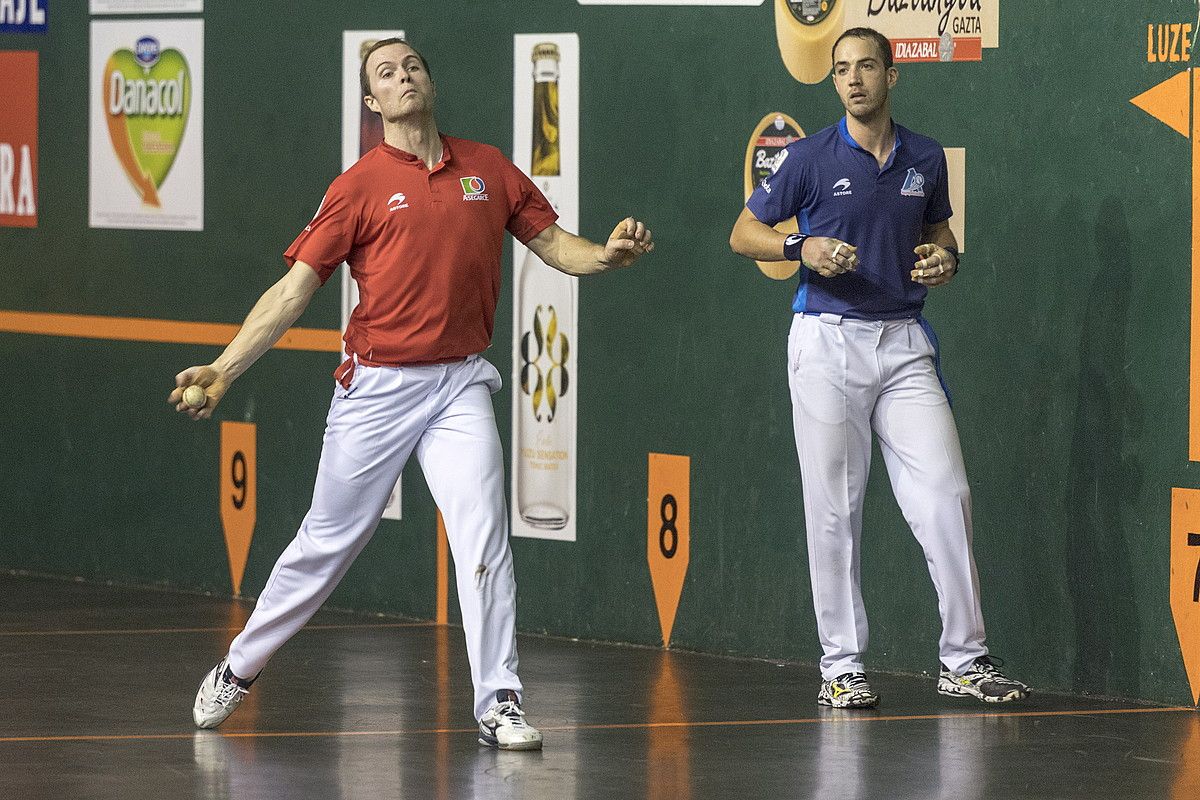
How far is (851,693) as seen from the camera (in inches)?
320

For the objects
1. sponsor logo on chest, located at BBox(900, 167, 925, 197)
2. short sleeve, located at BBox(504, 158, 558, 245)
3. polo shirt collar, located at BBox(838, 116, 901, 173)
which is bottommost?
short sleeve, located at BBox(504, 158, 558, 245)

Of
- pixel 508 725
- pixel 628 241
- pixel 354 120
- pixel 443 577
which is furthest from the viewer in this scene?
pixel 354 120

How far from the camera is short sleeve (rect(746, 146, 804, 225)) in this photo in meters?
8.04

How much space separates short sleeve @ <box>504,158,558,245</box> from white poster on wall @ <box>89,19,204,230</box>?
368cm

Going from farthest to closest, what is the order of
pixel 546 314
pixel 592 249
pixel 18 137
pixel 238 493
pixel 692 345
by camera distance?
pixel 18 137 < pixel 238 493 < pixel 546 314 < pixel 692 345 < pixel 592 249

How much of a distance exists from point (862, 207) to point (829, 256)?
39 cm

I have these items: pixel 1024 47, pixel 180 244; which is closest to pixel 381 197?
pixel 1024 47

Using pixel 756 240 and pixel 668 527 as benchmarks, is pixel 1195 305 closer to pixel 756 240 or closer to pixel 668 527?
pixel 756 240

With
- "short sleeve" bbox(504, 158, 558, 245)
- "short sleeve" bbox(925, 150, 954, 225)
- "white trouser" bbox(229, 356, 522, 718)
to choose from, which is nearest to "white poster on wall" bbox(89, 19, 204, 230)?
"short sleeve" bbox(504, 158, 558, 245)

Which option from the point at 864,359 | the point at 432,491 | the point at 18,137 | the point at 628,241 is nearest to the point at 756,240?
the point at 864,359

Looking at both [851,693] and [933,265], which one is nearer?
[933,265]

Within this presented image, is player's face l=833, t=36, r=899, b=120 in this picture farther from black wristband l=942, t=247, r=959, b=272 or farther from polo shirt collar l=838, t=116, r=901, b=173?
black wristband l=942, t=247, r=959, b=272

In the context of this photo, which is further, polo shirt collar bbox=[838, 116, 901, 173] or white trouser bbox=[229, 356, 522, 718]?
polo shirt collar bbox=[838, 116, 901, 173]

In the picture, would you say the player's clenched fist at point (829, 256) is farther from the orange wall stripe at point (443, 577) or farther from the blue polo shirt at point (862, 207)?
the orange wall stripe at point (443, 577)
